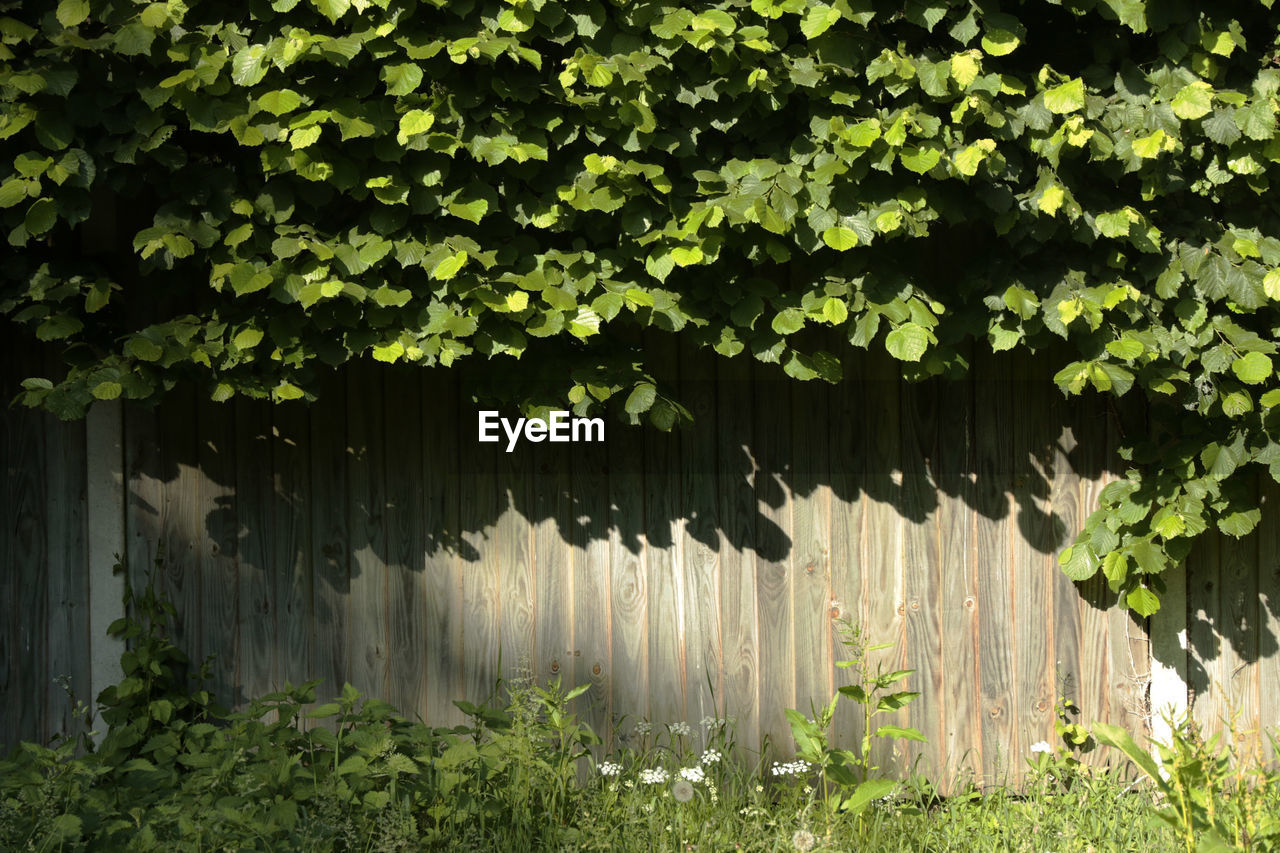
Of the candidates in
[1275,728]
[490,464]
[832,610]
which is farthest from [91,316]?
[1275,728]

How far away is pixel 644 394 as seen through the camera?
2941 mm

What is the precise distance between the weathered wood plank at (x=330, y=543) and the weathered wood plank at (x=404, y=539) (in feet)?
0.42

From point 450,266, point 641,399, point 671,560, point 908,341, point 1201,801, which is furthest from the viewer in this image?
point 671,560

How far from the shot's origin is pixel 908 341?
2.83 meters

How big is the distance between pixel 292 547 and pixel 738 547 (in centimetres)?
135

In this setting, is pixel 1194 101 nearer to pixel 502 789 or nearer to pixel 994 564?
pixel 994 564

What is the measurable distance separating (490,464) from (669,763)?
1.03 metres

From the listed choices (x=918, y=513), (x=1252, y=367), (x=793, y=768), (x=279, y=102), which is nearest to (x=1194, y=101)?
(x=1252, y=367)

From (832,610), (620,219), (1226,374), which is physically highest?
(620,219)

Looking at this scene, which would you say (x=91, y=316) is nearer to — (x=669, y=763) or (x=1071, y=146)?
(x=669, y=763)

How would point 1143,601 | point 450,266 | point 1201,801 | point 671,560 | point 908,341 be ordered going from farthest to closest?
point 671,560 < point 1143,601 < point 908,341 < point 450,266 < point 1201,801

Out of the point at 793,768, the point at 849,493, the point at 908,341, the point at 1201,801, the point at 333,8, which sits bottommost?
the point at 793,768

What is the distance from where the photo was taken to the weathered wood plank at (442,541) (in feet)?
10.7

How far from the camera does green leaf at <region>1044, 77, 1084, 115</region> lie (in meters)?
2.67
